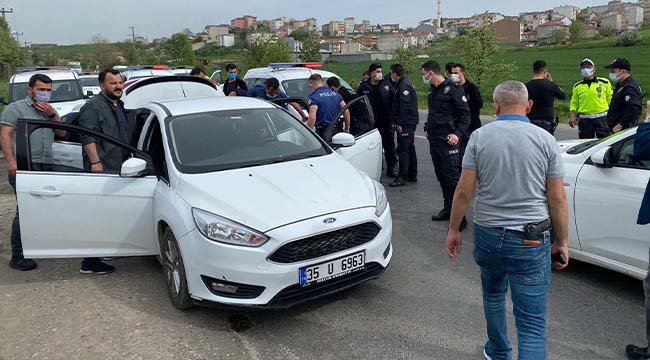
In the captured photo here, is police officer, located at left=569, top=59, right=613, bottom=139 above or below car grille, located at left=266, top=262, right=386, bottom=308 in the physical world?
above

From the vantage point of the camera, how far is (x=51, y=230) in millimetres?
4418

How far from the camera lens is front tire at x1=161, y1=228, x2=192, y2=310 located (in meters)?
3.99

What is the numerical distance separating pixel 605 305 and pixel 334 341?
6.99 ft

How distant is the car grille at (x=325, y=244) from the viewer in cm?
365

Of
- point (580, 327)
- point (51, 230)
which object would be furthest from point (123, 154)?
point (580, 327)

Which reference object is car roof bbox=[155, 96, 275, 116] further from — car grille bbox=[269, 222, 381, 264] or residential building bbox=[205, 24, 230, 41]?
residential building bbox=[205, 24, 230, 41]

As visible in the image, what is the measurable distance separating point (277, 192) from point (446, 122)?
2.81 m

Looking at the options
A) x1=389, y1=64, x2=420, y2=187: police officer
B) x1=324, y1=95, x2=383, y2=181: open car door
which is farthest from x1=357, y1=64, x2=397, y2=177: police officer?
x1=324, y1=95, x2=383, y2=181: open car door

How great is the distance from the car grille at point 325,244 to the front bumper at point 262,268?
0.12 ft

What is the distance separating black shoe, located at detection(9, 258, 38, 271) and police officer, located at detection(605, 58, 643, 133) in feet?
24.2

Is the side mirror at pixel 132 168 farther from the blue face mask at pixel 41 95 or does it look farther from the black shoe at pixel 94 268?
the blue face mask at pixel 41 95

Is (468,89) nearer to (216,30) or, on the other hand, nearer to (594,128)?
(594,128)

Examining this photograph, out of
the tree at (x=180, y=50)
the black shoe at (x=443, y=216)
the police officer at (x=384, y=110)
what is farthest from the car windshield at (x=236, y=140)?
the tree at (x=180, y=50)

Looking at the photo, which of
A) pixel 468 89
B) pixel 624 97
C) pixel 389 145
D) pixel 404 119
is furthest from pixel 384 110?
pixel 624 97
